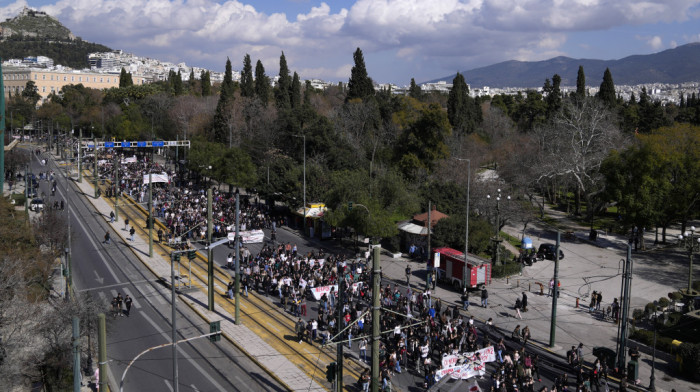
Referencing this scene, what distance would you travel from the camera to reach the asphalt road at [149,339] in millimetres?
21062

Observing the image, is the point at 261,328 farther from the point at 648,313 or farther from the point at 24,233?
the point at 648,313

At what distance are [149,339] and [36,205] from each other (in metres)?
32.1

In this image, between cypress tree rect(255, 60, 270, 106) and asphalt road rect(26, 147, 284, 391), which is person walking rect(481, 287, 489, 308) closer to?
asphalt road rect(26, 147, 284, 391)

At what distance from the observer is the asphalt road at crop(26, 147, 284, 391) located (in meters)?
21.1

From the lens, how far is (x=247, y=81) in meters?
80.3

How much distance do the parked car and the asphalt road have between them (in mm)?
11761


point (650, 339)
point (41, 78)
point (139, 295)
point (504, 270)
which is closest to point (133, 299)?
point (139, 295)

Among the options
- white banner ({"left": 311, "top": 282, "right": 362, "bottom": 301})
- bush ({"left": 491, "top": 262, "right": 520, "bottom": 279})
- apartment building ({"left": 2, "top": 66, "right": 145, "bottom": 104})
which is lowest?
bush ({"left": 491, "top": 262, "right": 520, "bottom": 279})

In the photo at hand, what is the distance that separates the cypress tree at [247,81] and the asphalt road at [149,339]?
4382cm

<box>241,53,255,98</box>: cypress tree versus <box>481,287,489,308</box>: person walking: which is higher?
<box>241,53,255,98</box>: cypress tree

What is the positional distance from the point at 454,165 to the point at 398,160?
632 cm

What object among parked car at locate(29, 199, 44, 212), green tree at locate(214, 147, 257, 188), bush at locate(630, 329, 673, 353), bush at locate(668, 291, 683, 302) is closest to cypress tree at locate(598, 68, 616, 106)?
green tree at locate(214, 147, 257, 188)

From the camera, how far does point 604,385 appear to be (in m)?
20.6

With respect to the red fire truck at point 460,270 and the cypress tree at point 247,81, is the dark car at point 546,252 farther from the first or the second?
the cypress tree at point 247,81
